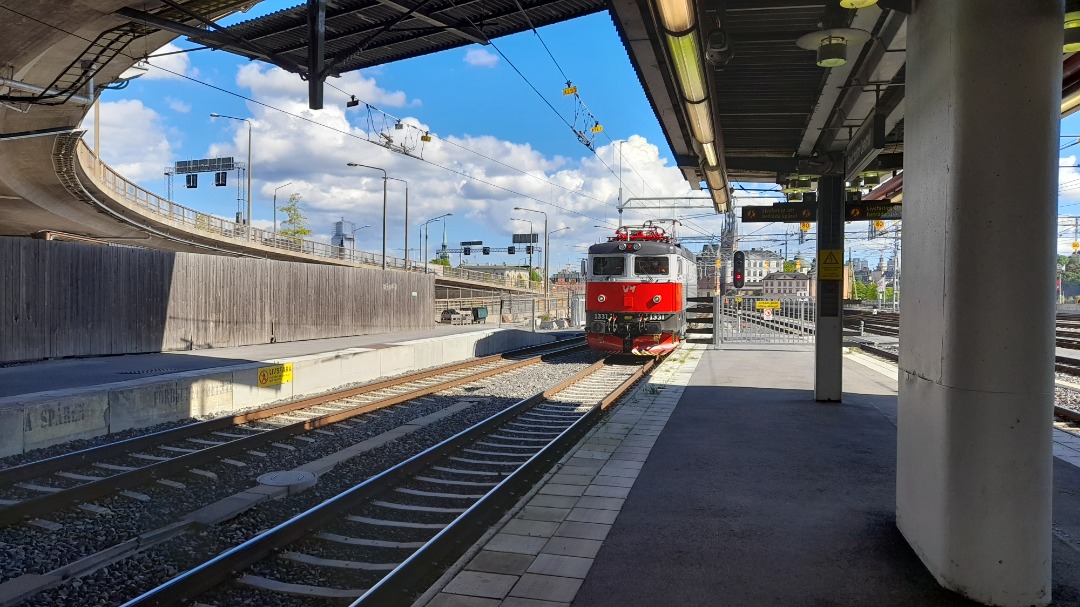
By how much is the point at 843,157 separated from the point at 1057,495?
6.23 meters

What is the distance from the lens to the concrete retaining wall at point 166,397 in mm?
8938

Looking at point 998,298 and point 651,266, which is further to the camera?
point 651,266

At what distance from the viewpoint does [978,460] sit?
3.91 meters

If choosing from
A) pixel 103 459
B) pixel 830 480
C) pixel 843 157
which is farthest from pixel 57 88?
pixel 830 480

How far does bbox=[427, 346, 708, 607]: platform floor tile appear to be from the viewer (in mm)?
4223

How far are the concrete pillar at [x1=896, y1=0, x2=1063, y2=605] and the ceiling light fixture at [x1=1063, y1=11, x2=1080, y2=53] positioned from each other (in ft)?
6.81

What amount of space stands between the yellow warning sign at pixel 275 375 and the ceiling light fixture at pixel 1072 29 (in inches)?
466

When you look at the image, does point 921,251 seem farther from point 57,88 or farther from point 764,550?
point 57,88

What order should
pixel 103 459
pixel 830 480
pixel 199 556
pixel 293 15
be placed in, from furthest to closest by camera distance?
pixel 293 15
pixel 103 459
pixel 830 480
pixel 199 556

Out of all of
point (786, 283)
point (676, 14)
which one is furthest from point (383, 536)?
point (786, 283)

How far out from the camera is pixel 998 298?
152 inches

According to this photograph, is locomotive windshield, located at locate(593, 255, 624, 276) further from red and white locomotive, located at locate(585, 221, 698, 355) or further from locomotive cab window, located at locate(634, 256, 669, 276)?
locomotive cab window, located at locate(634, 256, 669, 276)

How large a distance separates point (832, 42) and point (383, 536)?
5611mm

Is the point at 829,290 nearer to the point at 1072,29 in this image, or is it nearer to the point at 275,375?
the point at 1072,29
